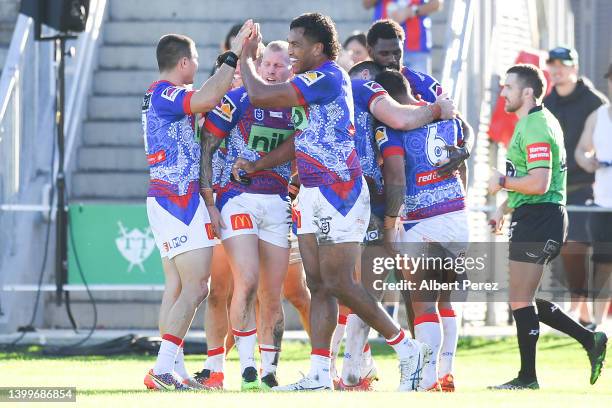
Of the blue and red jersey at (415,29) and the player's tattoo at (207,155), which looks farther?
the blue and red jersey at (415,29)

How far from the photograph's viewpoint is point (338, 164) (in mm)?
9453

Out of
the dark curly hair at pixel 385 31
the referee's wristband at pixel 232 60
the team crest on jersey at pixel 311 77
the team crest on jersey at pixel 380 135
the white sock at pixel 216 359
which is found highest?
the dark curly hair at pixel 385 31

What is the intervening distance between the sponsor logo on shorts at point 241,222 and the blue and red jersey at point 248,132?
0.17 meters

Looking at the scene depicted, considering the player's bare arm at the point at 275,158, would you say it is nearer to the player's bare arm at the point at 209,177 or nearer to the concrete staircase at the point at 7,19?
the player's bare arm at the point at 209,177

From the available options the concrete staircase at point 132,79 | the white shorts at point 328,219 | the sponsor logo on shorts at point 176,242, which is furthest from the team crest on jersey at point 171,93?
the concrete staircase at point 132,79

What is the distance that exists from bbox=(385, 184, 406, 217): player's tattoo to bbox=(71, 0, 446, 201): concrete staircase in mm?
6671

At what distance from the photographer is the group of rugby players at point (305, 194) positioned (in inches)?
373

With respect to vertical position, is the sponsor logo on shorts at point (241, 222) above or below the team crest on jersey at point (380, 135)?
below

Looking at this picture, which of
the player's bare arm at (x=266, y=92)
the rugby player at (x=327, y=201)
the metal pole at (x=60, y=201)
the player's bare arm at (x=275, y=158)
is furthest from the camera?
the metal pole at (x=60, y=201)

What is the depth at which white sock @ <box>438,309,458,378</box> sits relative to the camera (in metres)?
10.3

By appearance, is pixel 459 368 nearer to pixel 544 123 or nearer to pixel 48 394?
pixel 544 123

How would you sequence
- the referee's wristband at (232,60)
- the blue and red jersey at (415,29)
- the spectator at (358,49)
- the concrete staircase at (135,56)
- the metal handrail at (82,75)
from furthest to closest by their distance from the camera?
the concrete staircase at (135,56), the metal handrail at (82,75), the blue and red jersey at (415,29), the spectator at (358,49), the referee's wristband at (232,60)

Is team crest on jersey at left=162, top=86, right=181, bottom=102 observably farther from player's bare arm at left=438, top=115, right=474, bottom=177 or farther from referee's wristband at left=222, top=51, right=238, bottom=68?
player's bare arm at left=438, top=115, right=474, bottom=177

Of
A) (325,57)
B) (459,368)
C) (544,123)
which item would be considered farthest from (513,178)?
(459,368)
